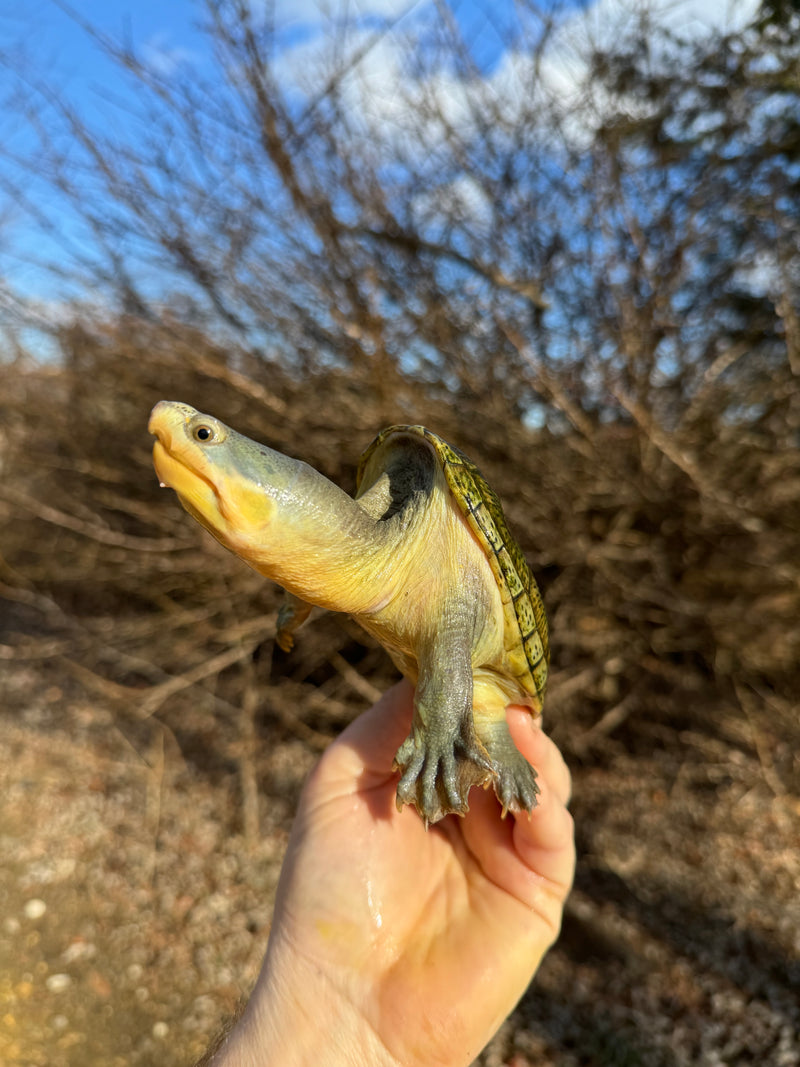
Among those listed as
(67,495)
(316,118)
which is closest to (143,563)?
(67,495)

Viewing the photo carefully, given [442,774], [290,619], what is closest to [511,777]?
[442,774]

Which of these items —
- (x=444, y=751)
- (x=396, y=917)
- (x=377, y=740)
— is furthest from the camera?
(x=377, y=740)

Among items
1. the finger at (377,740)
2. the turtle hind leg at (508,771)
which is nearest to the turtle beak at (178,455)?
the turtle hind leg at (508,771)

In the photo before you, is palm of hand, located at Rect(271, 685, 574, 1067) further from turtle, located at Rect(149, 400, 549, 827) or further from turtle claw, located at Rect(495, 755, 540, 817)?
turtle, located at Rect(149, 400, 549, 827)

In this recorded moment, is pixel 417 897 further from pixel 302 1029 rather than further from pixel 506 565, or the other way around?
pixel 506 565

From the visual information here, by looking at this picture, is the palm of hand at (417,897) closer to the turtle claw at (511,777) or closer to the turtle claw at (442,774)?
the turtle claw at (511,777)

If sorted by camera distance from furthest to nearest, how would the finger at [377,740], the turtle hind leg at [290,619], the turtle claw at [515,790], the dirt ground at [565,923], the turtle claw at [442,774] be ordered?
the dirt ground at [565,923], the finger at [377,740], the turtle hind leg at [290,619], the turtle claw at [515,790], the turtle claw at [442,774]

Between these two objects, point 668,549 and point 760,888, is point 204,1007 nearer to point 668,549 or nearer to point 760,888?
point 760,888
